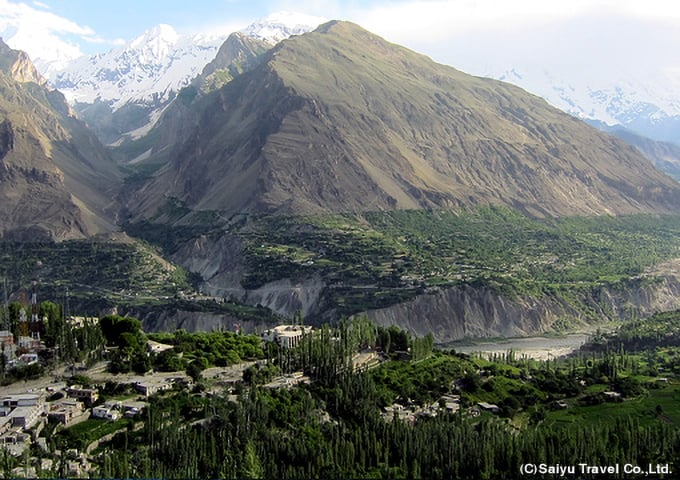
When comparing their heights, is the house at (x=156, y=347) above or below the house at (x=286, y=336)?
above

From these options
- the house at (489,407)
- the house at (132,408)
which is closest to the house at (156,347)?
the house at (132,408)

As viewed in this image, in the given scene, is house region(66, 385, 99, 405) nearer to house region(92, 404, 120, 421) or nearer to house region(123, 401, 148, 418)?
house region(92, 404, 120, 421)

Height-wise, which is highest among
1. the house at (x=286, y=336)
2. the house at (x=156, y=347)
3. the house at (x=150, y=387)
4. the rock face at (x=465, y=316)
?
the house at (x=156, y=347)

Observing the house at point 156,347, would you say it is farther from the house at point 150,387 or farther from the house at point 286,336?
the house at point 150,387

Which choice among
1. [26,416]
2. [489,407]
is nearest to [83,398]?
[26,416]

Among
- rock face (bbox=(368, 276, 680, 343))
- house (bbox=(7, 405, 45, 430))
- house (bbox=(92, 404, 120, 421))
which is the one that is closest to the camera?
house (bbox=(7, 405, 45, 430))

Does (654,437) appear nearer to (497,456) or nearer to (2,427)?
(497,456)

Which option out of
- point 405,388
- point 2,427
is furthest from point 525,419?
point 2,427

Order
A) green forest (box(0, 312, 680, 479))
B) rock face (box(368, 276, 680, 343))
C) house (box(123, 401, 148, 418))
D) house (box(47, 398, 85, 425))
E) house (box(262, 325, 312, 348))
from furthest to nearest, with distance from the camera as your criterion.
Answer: rock face (box(368, 276, 680, 343)) < house (box(262, 325, 312, 348)) < house (box(123, 401, 148, 418)) < house (box(47, 398, 85, 425)) < green forest (box(0, 312, 680, 479))

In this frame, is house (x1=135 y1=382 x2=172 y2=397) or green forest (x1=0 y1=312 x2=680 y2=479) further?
house (x1=135 y1=382 x2=172 y2=397)

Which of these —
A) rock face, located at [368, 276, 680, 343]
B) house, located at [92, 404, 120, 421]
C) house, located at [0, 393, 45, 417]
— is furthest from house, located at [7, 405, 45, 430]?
rock face, located at [368, 276, 680, 343]

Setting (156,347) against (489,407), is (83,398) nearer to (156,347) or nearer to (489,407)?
(156,347)
